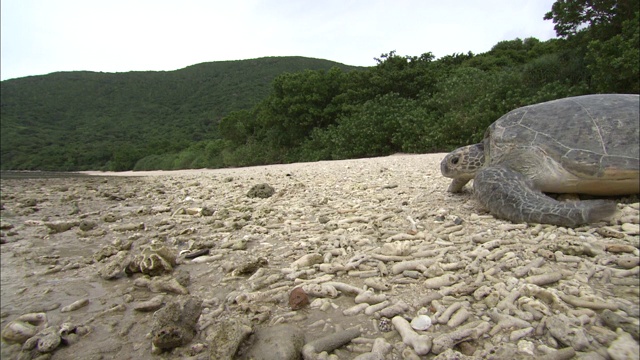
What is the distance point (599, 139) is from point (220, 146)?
1121 inches

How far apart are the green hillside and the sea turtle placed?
41751mm

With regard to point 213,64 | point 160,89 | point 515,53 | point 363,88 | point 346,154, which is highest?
point 213,64

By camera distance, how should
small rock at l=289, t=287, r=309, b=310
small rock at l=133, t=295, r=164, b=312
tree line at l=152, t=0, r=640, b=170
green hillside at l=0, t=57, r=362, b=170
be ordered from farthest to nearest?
green hillside at l=0, t=57, r=362, b=170 → tree line at l=152, t=0, r=640, b=170 → small rock at l=133, t=295, r=164, b=312 → small rock at l=289, t=287, r=309, b=310

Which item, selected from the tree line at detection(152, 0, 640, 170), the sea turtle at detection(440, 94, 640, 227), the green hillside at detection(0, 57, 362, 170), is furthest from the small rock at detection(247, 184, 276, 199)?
the green hillside at detection(0, 57, 362, 170)

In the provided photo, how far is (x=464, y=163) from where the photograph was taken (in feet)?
11.2

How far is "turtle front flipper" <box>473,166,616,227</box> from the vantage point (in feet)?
7.08

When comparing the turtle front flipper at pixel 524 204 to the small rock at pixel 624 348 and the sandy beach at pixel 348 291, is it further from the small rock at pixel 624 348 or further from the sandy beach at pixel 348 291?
the small rock at pixel 624 348

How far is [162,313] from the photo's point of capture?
5.71 ft

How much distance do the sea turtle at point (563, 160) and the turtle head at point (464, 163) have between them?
22 centimetres

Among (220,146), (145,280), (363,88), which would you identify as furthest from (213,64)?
(145,280)

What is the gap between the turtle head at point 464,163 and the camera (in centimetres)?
338

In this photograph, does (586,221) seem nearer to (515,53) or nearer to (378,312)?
(378,312)

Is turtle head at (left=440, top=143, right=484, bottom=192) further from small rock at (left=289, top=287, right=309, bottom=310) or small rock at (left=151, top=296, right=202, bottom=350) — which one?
small rock at (left=151, top=296, right=202, bottom=350)

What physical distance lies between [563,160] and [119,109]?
288 ft
